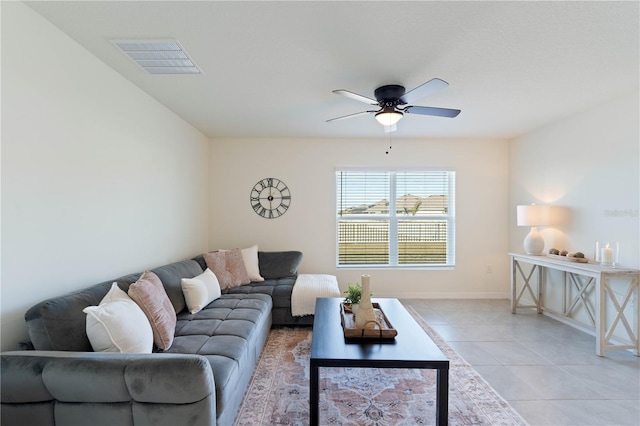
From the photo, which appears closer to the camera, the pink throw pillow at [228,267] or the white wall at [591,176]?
the white wall at [591,176]

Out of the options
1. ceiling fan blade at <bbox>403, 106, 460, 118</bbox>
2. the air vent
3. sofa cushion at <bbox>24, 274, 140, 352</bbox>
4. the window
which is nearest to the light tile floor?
the window

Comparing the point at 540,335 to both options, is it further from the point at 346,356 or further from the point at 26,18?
the point at 26,18

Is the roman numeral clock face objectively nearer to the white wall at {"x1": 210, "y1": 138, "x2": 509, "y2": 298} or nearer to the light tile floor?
the white wall at {"x1": 210, "y1": 138, "x2": 509, "y2": 298}

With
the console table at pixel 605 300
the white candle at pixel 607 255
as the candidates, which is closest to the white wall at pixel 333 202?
the console table at pixel 605 300

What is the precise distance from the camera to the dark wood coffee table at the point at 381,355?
68.5 inches

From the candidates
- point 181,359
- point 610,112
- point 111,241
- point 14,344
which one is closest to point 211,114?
point 111,241

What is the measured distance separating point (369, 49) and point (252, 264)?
3009mm

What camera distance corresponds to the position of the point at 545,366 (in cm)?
265

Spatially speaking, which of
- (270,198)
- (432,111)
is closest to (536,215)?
(432,111)

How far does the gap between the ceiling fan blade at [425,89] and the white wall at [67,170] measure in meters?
2.47

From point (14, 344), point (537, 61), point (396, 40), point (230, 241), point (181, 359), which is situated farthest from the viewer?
point (230, 241)

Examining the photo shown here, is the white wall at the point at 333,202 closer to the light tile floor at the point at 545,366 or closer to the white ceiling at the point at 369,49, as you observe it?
the light tile floor at the point at 545,366

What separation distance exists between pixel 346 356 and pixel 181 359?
0.91 m

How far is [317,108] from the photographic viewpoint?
11.2ft
